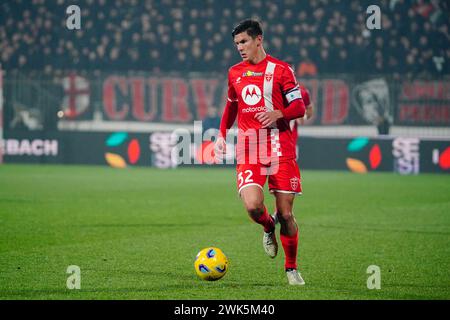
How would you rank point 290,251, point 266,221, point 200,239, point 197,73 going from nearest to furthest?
point 290,251
point 266,221
point 200,239
point 197,73

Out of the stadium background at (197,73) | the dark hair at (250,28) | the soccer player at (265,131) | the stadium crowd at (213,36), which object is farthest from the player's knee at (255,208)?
the stadium crowd at (213,36)

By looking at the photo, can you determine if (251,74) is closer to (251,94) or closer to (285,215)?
(251,94)

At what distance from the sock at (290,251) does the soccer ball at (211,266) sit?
498 mm

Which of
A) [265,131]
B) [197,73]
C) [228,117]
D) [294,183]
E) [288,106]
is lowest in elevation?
[294,183]

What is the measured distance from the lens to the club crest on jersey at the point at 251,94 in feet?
24.6

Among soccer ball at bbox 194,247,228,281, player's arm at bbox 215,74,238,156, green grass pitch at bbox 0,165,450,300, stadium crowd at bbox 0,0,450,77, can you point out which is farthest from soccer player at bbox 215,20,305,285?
stadium crowd at bbox 0,0,450,77

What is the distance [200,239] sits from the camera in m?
10.1

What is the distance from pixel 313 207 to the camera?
13.8m

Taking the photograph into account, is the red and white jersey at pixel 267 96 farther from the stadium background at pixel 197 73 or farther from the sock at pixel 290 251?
the stadium background at pixel 197 73

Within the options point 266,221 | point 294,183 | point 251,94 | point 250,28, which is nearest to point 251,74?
point 251,94

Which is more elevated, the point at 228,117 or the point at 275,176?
the point at 228,117

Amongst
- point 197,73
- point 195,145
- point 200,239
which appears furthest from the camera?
point 197,73

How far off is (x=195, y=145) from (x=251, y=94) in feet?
48.3
